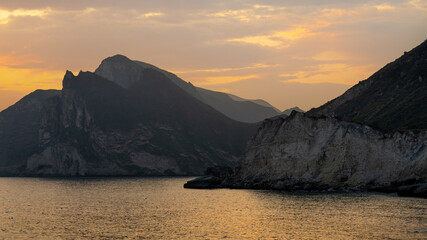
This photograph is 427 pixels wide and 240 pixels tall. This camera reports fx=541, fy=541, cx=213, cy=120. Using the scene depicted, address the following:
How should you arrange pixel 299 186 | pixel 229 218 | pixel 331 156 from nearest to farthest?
pixel 229 218 → pixel 331 156 → pixel 299 186

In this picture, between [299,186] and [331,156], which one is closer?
[331,156]

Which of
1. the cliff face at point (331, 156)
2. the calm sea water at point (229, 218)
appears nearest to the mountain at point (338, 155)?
A: the cliff face at point (331, 156)

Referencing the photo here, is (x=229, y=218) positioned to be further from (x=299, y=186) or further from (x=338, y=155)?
(x=338, y=155)

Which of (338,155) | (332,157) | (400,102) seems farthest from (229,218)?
(400,102)

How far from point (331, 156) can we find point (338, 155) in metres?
1.94

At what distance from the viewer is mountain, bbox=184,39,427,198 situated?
116 m

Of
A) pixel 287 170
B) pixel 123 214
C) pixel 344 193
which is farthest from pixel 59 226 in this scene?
pixel 287 170

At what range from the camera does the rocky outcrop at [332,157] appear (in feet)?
381

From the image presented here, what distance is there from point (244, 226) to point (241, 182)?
8117 cm

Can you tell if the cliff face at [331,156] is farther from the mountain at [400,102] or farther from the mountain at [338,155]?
the mountain at [400,102]

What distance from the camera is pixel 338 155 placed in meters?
126

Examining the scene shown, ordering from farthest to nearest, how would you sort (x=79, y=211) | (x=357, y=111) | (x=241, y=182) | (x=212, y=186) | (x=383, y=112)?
1. (x=357, y=111)
2. (x=383, y=112)
3. (x=212, y=186)
4. (x=241, y=182)
5. (x=79, y=211)

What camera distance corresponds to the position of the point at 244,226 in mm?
70500

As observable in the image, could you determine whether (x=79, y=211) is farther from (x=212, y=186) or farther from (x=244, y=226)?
(x=212, y=186)
